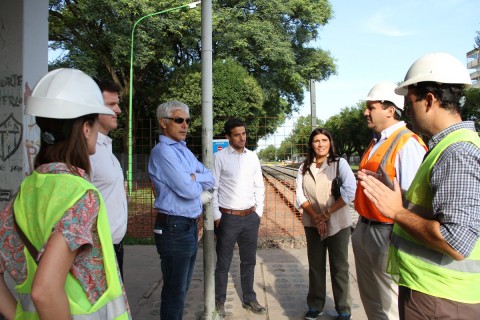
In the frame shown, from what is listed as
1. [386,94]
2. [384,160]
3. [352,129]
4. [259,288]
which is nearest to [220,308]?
[259,288]

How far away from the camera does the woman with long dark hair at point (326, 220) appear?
13.6ft

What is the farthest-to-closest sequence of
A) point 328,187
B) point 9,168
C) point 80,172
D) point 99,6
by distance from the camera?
1. point 99,6
2. point 328,187
3. point 9,168
4. point 80,172

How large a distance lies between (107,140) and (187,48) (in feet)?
65.2

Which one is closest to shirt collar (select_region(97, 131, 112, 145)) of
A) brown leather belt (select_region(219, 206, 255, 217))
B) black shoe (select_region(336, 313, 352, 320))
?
brown leather belt (select_region(219, 206, 255, 217))

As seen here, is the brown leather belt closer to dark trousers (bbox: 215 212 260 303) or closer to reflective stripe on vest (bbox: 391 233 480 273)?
dark trousers (bbox: 215 212 260 303)

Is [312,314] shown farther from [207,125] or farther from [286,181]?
[286,181]

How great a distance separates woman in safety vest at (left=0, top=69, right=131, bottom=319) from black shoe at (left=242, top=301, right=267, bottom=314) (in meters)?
3.04

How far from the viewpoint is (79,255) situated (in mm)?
1459

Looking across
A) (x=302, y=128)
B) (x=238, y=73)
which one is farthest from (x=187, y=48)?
(x=302, y=128)

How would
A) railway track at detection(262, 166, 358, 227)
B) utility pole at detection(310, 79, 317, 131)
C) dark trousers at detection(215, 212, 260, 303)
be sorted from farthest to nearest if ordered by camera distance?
1. railway track at detection(262, 166, 358, 227)
2. utility pole at detection(310, 79, 317, 131)
3. dark trousers at detection(215, 212, 260, 303)

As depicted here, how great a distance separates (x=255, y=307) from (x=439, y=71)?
325 cm

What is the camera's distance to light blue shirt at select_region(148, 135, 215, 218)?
128 inches

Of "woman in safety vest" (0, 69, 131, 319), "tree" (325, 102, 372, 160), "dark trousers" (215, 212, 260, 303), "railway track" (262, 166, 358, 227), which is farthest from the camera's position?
"tree" (325, 102, 372, 160)

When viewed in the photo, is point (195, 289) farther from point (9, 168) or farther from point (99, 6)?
point (99, 6)
